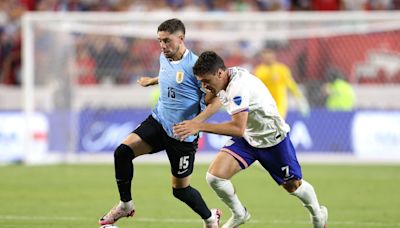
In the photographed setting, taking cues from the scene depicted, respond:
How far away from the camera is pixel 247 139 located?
29.6ft

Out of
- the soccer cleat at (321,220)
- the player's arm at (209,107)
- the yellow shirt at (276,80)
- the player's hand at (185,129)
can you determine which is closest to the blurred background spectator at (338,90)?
the yellow shirt at (276,80)

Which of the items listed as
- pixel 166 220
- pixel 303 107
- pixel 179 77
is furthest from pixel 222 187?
pixel 303 107

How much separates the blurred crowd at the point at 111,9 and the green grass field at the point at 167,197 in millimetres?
3473

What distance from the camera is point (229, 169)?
356 inches

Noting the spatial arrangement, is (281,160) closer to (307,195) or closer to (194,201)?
(307,195)

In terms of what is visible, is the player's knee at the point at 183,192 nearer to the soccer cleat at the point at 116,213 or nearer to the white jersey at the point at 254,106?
the soccer cleat at the point at 116,213

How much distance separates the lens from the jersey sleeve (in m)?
8.28

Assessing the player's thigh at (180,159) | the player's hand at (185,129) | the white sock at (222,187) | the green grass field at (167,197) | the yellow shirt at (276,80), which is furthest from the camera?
the yellow shirt at (276,80)

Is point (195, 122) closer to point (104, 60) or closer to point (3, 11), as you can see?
point (104, 60)

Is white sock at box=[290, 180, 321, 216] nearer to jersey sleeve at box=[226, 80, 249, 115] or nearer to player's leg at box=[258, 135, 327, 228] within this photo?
player's leg at box=[258, 135, 327, 228]

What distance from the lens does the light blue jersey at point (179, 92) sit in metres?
9.12

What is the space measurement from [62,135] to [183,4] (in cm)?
688

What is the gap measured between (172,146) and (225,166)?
1.98 feet

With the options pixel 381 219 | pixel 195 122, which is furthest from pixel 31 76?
pixel 195 122
